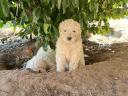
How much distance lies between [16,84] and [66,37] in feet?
2.59

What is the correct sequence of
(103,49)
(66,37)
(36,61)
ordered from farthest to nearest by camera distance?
(103,49)
(36,61)
(66,37)

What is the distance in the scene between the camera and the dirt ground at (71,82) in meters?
3.68

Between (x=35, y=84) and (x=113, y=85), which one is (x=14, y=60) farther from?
(x=113, y=85)

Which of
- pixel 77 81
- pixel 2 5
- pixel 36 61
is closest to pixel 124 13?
pixel 36 61

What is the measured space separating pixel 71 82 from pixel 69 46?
0.53m

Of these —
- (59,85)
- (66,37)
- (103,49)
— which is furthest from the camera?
(103,49)

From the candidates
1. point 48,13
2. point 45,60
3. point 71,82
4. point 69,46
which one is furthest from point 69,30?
point 45,60

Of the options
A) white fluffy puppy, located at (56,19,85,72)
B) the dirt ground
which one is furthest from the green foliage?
the dirt ground

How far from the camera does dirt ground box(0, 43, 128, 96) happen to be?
12.1ft

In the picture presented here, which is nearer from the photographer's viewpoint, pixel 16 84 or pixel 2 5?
pixel 2 5

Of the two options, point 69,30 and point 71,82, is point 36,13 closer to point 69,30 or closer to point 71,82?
point 69,30

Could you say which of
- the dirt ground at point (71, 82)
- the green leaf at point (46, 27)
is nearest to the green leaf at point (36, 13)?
the green leaf at point (46, 27)

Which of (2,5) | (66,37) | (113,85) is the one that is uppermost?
(2,5)

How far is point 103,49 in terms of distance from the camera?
5.98 metres
